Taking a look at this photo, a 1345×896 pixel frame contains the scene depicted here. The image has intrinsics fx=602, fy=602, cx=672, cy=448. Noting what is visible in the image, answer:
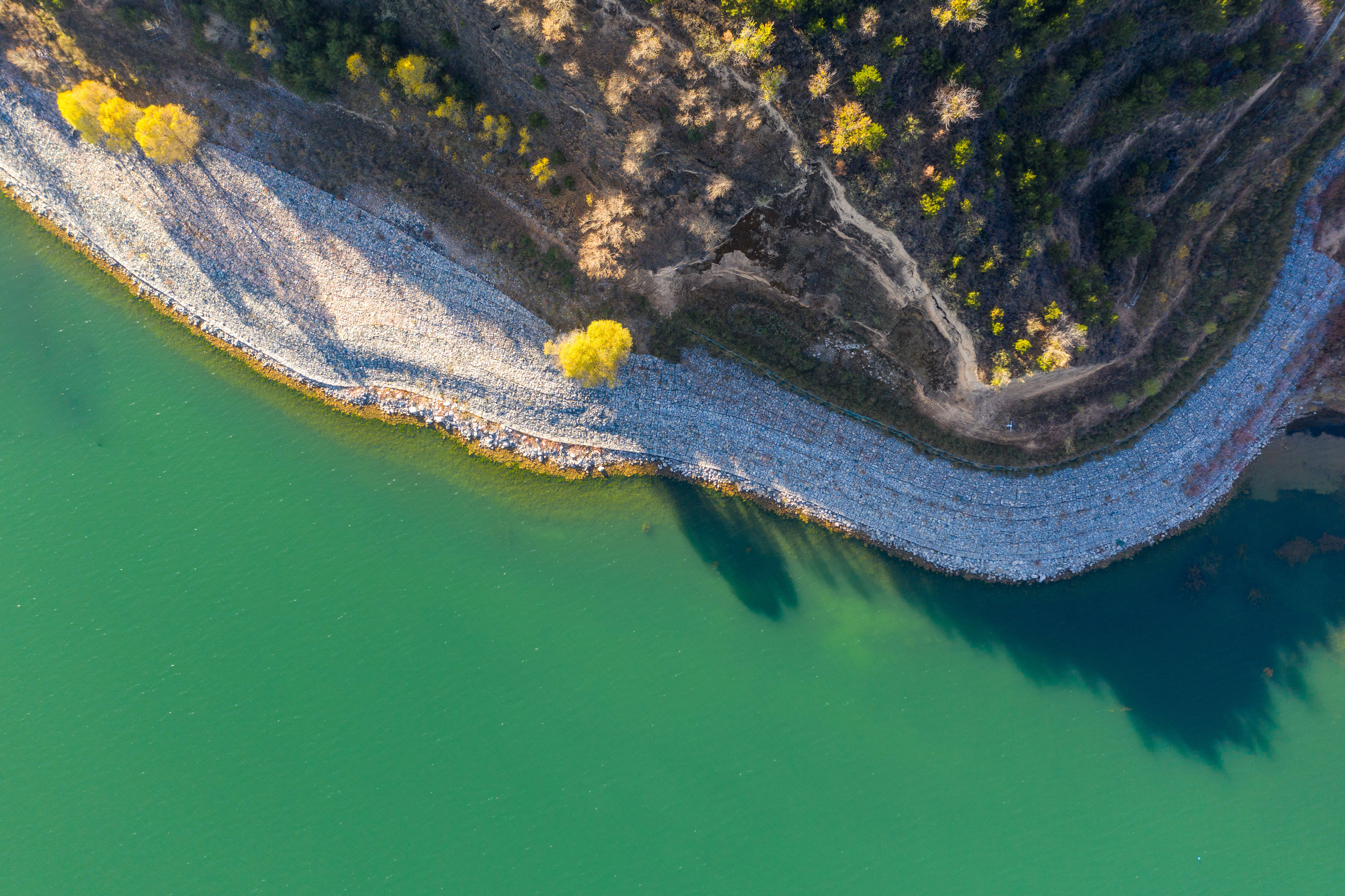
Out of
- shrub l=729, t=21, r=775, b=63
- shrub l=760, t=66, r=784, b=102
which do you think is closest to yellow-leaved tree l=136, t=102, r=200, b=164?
shrub l=729, t=21, r=775, b=63

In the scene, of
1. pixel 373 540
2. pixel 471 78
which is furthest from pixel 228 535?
pixel 471 78

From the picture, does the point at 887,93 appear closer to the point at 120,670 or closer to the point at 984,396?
the point at 984,396

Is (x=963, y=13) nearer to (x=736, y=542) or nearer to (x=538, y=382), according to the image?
(x=538, y=382)

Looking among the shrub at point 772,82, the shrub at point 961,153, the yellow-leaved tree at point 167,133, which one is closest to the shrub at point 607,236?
the shrub at point 772,82

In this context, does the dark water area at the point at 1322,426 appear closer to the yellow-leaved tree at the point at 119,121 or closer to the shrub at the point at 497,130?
the shrub at the point at 497,130

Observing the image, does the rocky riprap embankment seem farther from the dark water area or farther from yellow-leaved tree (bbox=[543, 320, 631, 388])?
yellow-leaved tree (bbox=[543, 320, 631, 388])
